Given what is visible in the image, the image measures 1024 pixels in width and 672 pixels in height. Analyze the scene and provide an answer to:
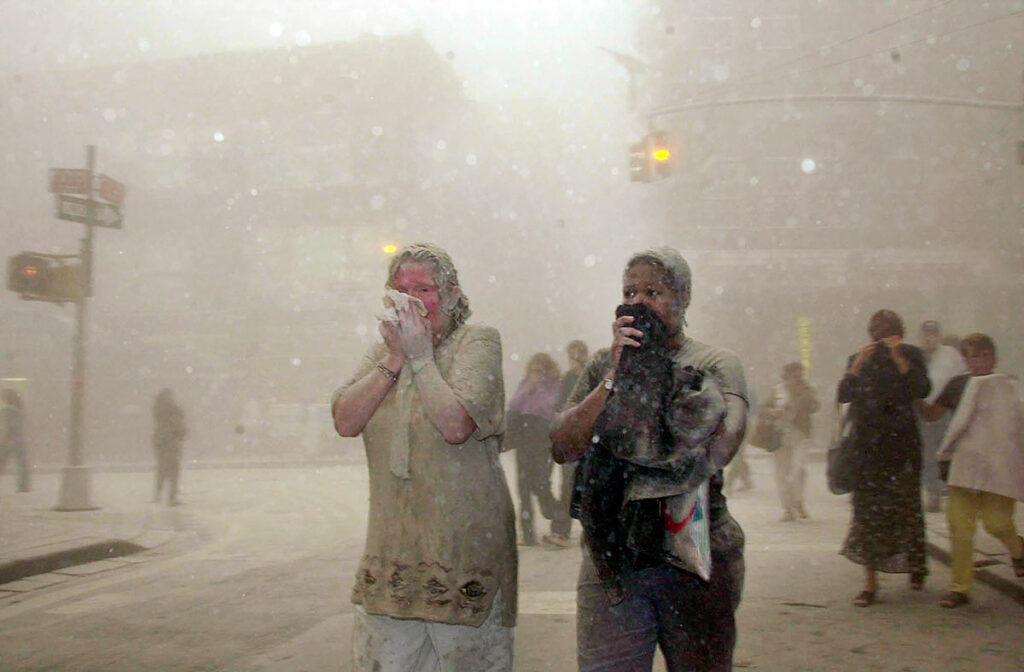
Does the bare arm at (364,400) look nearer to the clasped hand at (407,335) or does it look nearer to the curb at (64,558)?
the clasped hand at (407,335)

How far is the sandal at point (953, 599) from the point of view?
18.6 feet

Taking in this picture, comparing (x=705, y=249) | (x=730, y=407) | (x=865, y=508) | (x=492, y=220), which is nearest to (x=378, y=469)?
(x=730, y=407)

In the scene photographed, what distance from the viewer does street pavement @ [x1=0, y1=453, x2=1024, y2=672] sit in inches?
202

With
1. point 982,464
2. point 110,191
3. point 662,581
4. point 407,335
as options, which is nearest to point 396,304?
point 407,335

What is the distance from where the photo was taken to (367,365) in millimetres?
2709

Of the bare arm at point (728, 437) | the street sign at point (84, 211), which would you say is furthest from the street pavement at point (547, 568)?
the street sign at point (84, 211)

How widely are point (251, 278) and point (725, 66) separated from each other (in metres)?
19.5

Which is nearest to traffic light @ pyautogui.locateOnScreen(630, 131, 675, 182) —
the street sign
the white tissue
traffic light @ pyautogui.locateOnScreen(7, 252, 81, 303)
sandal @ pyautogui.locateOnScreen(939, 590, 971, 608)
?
the street sign

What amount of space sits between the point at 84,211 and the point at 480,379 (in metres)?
11.3

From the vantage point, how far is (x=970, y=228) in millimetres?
29656

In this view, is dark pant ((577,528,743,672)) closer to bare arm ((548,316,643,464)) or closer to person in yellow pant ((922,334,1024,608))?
Result: bare arm ((548,316,643,464))

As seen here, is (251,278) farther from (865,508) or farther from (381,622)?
(381,622)

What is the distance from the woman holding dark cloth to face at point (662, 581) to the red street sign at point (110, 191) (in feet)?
37.7

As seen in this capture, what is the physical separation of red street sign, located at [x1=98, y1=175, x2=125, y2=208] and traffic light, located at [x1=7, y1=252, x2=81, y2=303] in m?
1.06
